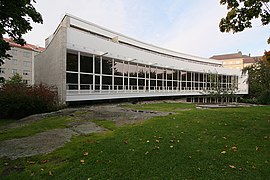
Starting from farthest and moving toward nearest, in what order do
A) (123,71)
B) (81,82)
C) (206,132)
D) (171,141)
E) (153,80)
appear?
(153,80) → (123,71) → (81,82) → (206,132) → (171,141)

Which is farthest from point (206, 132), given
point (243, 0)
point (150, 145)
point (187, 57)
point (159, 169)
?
point (187, 57)

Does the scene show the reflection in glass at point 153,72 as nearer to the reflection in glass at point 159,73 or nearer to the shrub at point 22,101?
the reflection in glass at point 159,73

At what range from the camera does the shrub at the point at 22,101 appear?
43.3 ft

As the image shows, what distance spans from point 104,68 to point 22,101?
30.2 feet

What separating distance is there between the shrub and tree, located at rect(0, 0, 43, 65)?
15.9ft

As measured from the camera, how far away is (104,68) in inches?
800

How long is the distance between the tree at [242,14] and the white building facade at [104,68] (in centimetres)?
1398

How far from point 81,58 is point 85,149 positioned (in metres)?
15.2

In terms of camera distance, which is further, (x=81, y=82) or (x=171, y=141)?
(x=81, y=82)

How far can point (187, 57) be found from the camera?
1672 inches

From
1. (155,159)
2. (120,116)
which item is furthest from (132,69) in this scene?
(155,159)

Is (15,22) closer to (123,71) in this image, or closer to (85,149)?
(85,149)

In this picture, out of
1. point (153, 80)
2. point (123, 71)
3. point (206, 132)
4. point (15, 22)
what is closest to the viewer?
point (206, 132)

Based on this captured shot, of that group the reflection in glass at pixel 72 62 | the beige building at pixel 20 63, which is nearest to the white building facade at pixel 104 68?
the reflection in glass at pixel 72 62
